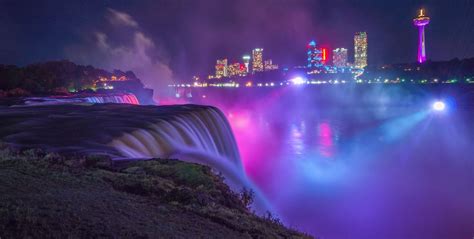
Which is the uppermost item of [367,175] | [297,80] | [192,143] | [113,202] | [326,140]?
[297,80]

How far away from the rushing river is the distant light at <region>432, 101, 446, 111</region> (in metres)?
22.6

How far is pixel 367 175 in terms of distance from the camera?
2503cm

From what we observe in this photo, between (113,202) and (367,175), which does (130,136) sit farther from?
(367,175)

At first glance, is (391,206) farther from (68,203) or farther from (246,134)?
(246,134)

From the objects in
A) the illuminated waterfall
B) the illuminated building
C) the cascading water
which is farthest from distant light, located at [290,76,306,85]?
the cascading water

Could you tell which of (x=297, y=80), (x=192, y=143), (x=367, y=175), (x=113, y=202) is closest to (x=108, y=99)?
(x=192, y=143)

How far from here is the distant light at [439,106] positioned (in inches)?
3025

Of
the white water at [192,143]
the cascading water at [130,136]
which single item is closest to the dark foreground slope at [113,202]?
the cascading water at [130,136]

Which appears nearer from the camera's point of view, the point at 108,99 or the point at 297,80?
the point at 108,99

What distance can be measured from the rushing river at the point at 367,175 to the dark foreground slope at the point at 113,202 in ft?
27.8

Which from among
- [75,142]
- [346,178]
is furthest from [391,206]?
[75,142]

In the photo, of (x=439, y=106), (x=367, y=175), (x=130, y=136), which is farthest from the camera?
(x=439, y=106)

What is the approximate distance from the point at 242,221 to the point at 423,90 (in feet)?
334

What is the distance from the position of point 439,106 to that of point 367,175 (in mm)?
62988
